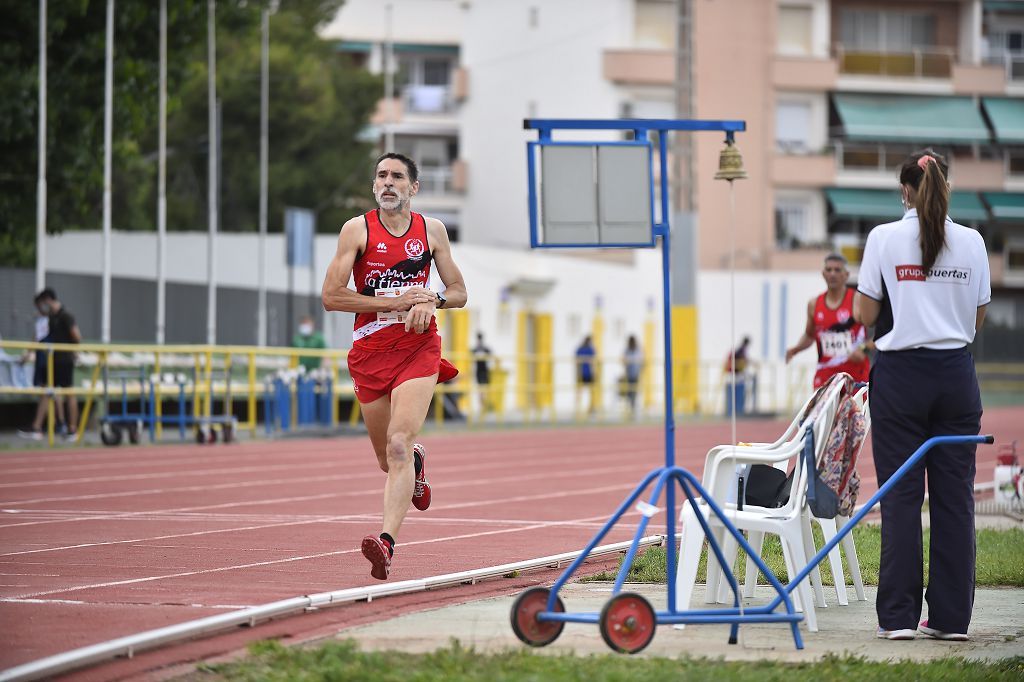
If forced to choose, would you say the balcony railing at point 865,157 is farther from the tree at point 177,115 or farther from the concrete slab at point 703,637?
the concrete slab at point 703,637

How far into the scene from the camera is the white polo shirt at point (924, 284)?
780 cm

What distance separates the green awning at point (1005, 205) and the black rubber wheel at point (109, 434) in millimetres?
51610

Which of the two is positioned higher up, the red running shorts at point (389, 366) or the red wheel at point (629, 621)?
the red running shorts at point (389, 366)

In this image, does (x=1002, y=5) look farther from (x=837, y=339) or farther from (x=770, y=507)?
(x=770, y=507)

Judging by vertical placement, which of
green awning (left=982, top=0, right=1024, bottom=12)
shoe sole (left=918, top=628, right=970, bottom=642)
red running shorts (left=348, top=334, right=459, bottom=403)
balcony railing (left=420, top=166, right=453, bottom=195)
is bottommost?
shoe sole (left=918, top=628, right=970, bottom=642)

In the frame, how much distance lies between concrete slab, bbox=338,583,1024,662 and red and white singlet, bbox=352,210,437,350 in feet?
5.27

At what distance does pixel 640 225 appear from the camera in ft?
25.0

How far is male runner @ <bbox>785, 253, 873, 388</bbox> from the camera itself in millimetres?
14029

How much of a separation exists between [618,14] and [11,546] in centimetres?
5355

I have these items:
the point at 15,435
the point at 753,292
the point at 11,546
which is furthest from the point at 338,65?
the point at 11,546

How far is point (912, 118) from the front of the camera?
6806cm

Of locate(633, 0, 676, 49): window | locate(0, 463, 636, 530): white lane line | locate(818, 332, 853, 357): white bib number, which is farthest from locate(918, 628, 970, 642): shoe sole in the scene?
locate(633, 0, 676, 49): window

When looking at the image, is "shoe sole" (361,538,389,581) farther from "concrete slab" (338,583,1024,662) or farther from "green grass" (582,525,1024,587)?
"green grass" (582,525,1024,587)

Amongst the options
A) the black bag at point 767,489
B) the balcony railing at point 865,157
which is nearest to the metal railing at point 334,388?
the black bag at point 767,489
